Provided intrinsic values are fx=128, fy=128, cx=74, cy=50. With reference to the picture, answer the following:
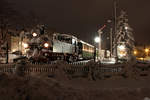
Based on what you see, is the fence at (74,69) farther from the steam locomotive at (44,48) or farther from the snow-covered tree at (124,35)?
the snow-covered tree at (124,35)

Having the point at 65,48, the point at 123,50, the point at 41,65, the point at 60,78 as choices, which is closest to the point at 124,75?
the point at 60,78

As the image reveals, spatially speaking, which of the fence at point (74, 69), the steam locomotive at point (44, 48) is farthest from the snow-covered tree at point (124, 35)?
the fence at point (74, 69)

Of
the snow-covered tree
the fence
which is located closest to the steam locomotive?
the fence

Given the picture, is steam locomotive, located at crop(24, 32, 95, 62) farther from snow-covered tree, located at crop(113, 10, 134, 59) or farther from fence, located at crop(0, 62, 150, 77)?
snow-covered tree, located at crop(113, 10, 134, 59)

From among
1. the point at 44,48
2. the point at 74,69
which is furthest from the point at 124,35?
the point at 74,69

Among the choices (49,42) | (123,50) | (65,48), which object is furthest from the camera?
(123,50)

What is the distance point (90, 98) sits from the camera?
571cm

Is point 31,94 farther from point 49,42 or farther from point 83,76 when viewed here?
point 49,42

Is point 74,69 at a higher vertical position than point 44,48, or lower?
lower

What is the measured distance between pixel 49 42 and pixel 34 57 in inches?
95.7

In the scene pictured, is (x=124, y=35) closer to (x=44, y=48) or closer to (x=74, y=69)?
(x=44, y=48)

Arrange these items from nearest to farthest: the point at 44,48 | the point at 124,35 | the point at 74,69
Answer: the point at 74,69 → the point at 44,48 → the point at 124,35

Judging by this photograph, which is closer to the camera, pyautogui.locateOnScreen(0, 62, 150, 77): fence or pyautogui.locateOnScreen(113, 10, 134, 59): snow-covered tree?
pyautogui.locateOnScreen(0, 62, 150, 77): fence

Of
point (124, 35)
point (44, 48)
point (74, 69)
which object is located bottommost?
point (74, 69)
